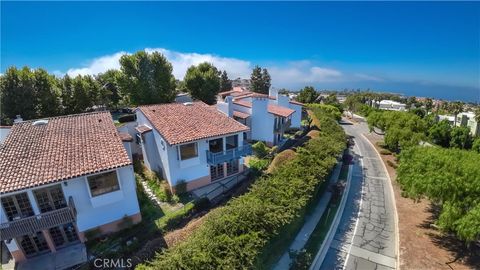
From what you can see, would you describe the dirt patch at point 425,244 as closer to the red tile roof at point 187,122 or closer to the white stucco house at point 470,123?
the red tile roof at point 187,122

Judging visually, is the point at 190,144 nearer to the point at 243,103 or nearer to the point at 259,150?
the point at 259,150

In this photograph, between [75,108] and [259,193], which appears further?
[75,108]

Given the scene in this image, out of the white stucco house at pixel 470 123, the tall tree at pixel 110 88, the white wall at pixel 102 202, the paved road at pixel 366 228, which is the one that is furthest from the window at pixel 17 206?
the white stucco house at pixel 470 123

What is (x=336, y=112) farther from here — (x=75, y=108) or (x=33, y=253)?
(x=33, y=253)

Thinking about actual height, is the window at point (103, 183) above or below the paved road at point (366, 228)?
above

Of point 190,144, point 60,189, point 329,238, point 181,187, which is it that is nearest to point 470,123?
point 329,238

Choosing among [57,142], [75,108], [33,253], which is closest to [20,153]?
[57,142]
